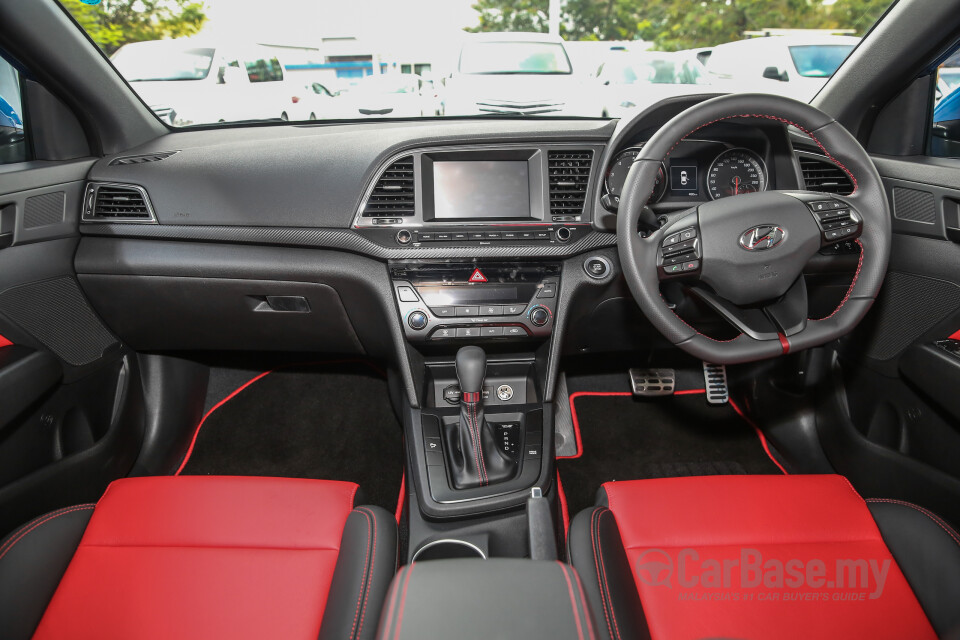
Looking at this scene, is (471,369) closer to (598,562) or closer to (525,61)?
(598,562)

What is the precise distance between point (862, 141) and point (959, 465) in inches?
40.1

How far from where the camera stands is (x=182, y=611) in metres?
1.04

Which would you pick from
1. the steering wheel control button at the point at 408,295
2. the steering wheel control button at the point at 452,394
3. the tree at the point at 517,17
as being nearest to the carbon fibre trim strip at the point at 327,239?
the steering wheel control button at the point at 408,295

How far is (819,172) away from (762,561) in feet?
3.84

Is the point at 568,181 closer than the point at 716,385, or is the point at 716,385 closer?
the point at 568,181

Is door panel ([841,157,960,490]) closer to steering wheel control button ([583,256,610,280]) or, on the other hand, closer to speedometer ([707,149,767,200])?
speedometer ([707,149,767,200])

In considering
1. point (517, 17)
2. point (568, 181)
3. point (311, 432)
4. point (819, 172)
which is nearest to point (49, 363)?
point (311, 432)

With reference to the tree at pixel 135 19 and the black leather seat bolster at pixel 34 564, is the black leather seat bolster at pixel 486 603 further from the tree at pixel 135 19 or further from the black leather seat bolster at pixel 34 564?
the tree at pixel 135 19

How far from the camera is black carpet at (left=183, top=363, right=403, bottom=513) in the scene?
230cm

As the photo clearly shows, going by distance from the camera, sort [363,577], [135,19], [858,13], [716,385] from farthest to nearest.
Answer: [716,385], [858,13], [135,19], [363,577]

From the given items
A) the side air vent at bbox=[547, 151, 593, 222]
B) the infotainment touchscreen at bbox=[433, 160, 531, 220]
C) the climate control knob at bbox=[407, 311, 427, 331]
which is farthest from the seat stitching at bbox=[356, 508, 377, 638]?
the side air vent at bbox=[547, 151, 593, 222]

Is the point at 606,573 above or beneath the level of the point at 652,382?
above

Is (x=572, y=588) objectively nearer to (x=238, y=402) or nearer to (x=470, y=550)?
(x=470, y=550)

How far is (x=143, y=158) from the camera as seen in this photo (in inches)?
74.7
